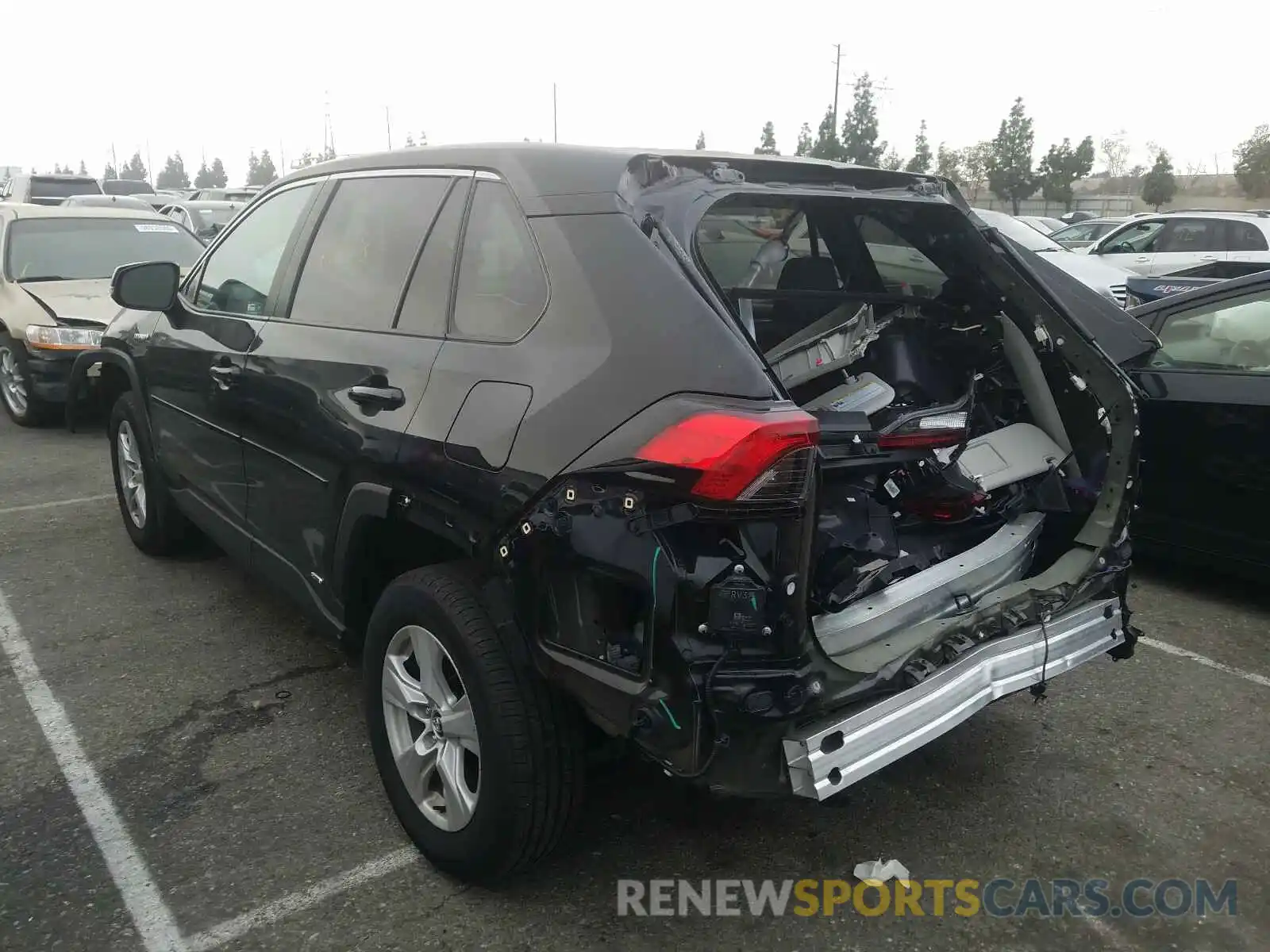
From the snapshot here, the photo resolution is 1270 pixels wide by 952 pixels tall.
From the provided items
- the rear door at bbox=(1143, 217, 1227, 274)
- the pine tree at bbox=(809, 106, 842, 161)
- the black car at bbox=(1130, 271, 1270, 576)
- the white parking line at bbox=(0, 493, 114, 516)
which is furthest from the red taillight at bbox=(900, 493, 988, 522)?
the pine tree at bbox=(809, 106, 842, 161)

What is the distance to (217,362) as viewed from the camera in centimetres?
366

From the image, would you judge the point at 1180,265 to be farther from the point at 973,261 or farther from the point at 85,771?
the point at 85,771

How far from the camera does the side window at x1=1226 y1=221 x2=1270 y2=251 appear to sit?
515 inches

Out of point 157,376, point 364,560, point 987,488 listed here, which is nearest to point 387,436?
point 364,560

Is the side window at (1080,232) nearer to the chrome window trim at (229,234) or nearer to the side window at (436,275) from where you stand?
the chrome window trim at (229,234)

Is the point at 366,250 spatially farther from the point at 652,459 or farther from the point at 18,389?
the point at 18,389

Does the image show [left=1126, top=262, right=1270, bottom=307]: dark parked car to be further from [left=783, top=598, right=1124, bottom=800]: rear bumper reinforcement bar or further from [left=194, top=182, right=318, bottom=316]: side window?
[left=194, top=182, right=318, bottom=316]: side window

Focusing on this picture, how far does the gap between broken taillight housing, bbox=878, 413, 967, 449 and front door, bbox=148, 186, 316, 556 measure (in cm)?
215

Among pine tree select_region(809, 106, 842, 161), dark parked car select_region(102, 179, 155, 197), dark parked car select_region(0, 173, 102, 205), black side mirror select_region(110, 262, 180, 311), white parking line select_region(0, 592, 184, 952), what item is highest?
pine tree select_region(809, 106, 842, 161)

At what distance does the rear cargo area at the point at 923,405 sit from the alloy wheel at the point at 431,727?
0.99 m

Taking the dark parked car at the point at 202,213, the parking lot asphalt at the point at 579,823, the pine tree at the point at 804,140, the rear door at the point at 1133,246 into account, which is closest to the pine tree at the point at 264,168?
the pine tree at the point at 804,140

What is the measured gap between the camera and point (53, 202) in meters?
17.4

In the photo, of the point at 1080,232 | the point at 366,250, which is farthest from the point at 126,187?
the point at 366,250

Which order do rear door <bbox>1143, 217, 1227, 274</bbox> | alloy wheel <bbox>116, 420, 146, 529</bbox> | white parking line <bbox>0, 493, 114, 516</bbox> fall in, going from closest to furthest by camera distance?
alloy wheel <bbox>116, 420, 146, 529</bbox>, white parking line <bbox>0, 493, 114, 516</bbox>, rear door <bbox>1143, 217, 1227, 274</bbox>
